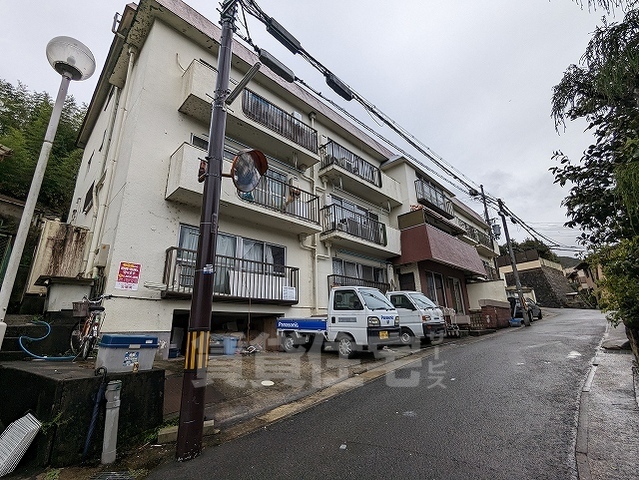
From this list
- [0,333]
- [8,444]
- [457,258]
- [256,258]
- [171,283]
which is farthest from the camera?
[457,258]

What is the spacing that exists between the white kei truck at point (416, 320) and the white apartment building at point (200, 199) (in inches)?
112

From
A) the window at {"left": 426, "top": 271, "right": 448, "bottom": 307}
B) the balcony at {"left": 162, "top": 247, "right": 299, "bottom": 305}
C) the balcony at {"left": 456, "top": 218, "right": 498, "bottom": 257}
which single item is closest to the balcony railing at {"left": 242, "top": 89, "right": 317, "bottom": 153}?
the balcony at {"left": 162, "top": 247, "right": 299, "bottom": 305}

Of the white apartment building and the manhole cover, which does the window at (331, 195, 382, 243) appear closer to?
the white apartment building

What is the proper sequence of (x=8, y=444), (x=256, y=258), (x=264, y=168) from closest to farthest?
1. (x=8, y=444)
2. (x=264, y=168)
3. (x=256, y=258)

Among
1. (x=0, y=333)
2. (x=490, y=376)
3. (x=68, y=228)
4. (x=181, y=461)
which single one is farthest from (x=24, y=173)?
(x=490, y=376)

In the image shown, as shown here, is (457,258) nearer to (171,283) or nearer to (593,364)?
(593,364)

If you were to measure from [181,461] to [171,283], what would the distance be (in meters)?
5.45

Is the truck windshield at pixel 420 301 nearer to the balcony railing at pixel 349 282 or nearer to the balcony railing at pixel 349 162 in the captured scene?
the balcony railing at pixel 349 282

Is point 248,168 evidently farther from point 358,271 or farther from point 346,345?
point 358,271

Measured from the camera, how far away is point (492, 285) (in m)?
20.9

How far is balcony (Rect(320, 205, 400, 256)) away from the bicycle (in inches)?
330

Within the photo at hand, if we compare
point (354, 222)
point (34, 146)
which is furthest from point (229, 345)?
point (34, 146)

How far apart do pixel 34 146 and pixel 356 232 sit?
1412 cm

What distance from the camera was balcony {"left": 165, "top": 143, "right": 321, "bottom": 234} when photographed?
8266 millimetres
